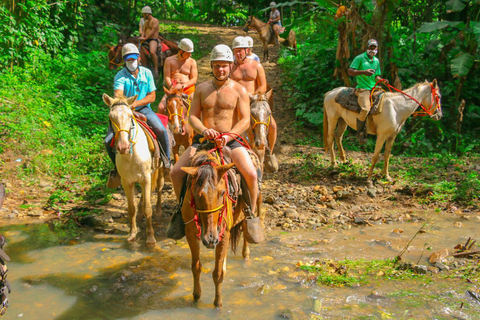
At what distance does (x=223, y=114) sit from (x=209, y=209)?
154cm

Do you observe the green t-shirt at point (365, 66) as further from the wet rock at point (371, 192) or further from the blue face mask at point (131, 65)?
the blue face mask at point (131, 65)

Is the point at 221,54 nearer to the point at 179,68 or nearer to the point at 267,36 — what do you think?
the point at 179,68

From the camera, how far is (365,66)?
944 centimetres

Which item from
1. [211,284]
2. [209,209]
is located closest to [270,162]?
[211,284]

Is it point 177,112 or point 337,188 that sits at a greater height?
point 177,112

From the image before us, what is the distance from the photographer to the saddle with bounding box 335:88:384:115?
31.0 ft

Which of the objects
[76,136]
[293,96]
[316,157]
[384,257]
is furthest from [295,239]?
[293,96]

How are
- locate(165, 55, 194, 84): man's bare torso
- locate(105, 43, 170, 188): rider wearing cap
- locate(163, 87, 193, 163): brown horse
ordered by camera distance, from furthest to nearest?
locate(165, 55, 194, 84): man's bare torso, locate(163, 87, 193, 163): brown horse, locate(105, 43, 170, 188): rider wearing cap

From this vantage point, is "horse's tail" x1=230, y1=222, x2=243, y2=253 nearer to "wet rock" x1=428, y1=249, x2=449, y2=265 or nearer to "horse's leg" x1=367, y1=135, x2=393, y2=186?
"wet rock" x1=428, y1=249, x2=449, y2=265

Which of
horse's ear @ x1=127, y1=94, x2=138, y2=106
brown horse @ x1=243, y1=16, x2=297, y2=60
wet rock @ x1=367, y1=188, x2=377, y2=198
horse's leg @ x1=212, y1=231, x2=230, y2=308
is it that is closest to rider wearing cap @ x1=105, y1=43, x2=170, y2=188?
horse's ear @ x1=127, y1=94, x2=138, y2=106

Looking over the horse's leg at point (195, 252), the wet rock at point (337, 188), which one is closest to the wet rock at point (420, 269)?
the horse's leg at point (195, 252)

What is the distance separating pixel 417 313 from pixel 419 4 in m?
15.1

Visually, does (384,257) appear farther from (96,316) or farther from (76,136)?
(76,136)

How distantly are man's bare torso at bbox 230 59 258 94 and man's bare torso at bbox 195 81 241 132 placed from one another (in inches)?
108
